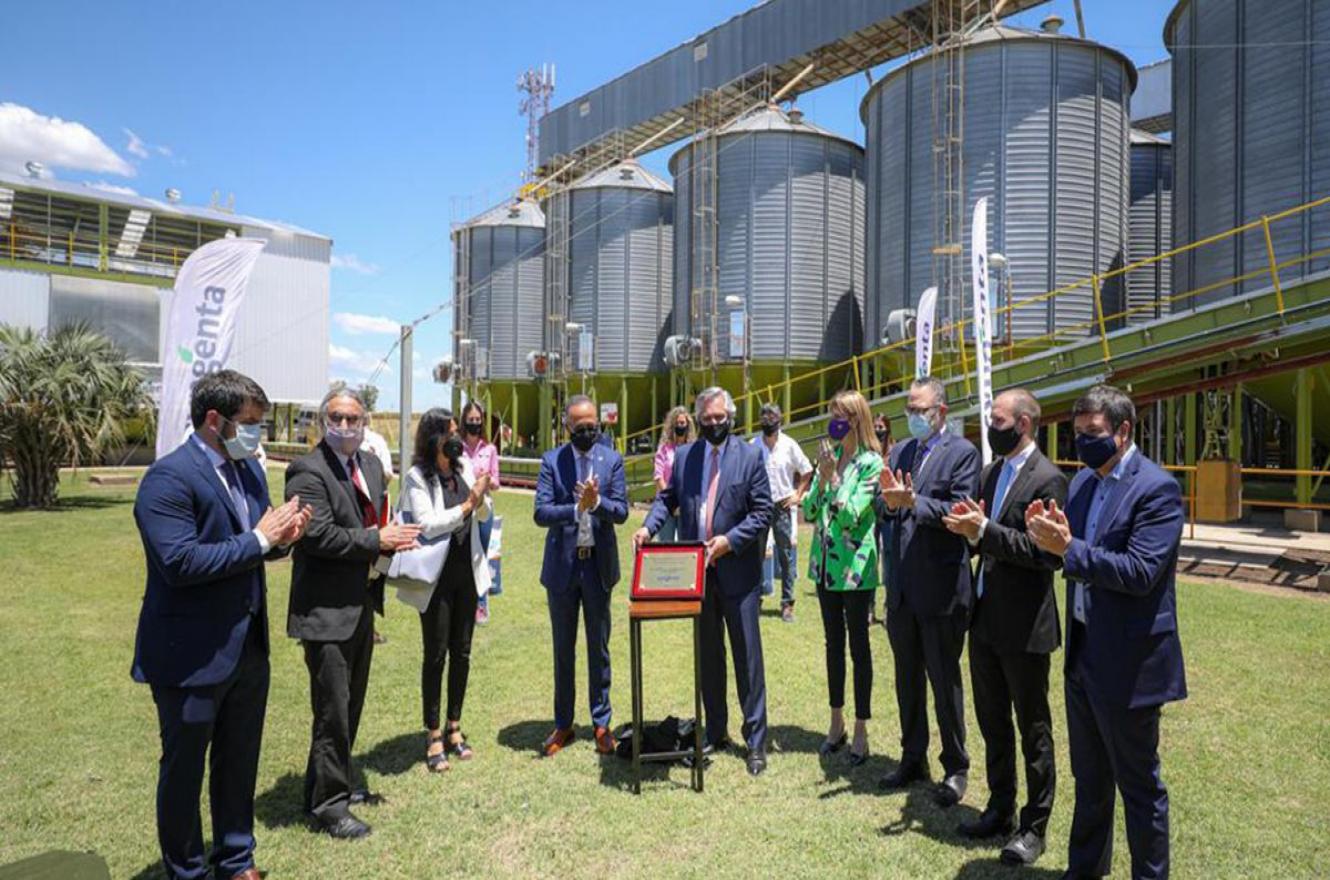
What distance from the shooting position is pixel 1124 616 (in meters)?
3.42

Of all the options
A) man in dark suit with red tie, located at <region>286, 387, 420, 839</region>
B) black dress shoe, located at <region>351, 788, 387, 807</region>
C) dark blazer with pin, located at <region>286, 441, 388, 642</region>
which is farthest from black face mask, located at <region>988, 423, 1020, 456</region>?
black dress shoe, located at <region>351, 788, 387, 807</region>

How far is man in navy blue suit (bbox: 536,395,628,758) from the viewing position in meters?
5.59

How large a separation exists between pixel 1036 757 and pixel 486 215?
3067 centimetres

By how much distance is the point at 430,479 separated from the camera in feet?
17.3

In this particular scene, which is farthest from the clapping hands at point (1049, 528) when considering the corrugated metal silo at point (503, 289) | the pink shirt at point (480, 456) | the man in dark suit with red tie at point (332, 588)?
the corrugated metal silo at point (503, 289)

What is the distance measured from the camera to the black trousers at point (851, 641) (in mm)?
5391

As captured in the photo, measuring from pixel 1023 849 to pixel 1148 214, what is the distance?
2062cm

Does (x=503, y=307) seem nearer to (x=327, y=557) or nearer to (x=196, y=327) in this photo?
(x=196, y=327)

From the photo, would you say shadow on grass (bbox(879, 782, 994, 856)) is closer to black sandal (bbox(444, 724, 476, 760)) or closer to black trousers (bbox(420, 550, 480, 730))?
black sandal (bbox(444, 724, 476, 760))

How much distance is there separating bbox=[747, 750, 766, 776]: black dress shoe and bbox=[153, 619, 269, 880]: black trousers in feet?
9.27

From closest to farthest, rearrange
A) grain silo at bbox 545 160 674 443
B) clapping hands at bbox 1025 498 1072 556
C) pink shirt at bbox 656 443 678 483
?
clapping hands at bbox 1025 498 1072 556 < pink shirt at bbox 656 443 678 483 < grain silo at bbox 545 160 674 443

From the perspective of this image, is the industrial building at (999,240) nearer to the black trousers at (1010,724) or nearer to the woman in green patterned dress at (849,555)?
the woman in green patterned dress at (849,555)

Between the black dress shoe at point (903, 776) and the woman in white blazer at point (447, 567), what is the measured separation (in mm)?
2633

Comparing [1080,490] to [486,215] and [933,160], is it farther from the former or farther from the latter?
[486,215]
